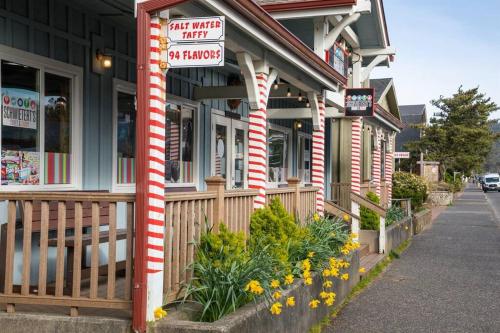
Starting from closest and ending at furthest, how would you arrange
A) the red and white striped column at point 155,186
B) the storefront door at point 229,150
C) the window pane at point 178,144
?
the red and white striped column at point 155,186, the window pane at point 178,144, the storefront door at point 229,150

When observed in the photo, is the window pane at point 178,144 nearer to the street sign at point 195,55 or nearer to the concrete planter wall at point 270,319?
the concrete planter wall at point 270,319

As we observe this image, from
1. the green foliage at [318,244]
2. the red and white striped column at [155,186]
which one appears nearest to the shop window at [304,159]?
the green foliage at [318,244]

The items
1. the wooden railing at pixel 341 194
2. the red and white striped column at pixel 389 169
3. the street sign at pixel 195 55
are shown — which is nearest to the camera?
the street sign at pixel 195 55

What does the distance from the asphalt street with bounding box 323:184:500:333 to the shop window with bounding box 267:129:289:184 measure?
142 inches

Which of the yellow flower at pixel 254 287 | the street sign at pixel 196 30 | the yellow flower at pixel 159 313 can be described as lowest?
the yellow flower at pixel 159 313

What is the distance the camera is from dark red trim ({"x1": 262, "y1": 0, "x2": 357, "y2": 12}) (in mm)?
12430

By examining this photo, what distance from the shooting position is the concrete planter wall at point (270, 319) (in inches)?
181

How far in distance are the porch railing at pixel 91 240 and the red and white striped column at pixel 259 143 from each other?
2.79ft

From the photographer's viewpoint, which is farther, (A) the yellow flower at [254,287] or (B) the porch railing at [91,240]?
(A) the yellow flower at [254,287]

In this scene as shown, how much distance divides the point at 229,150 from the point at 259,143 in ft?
13.8

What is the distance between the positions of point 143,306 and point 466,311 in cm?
511

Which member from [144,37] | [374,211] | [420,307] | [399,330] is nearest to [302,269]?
[399,330]

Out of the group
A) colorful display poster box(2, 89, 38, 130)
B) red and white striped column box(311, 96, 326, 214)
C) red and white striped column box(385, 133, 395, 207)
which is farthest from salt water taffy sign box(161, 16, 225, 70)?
red and white striped column box(385, 133, 395, 207)

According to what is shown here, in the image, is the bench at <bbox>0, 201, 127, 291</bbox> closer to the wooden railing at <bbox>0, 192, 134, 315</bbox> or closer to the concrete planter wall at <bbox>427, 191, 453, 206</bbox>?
A: the wooden railing at <bbox>0, 192, 134, 315</bbox>
